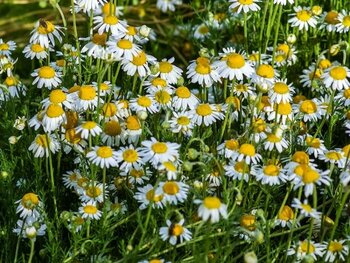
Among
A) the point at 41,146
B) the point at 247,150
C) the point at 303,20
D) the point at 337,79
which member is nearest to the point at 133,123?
the point at 41,146

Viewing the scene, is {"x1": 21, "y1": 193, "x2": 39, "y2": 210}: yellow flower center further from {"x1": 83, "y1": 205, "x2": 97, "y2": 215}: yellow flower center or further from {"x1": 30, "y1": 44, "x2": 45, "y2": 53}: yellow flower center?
{"x1": 30, "y1": 44, "x2": 45, "y2": 53}: yellow flower center

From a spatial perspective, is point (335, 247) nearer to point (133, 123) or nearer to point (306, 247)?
point (306, 247)

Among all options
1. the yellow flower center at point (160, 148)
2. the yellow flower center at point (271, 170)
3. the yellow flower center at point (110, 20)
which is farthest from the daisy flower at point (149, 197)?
the yellow flower center at point (110, 20)

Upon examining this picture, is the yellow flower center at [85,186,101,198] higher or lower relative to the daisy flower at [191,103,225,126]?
lower

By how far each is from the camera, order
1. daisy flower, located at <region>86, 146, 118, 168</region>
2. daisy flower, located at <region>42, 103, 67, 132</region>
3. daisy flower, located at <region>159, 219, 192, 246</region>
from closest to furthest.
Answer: daisy flower, located at <region>159, 219, 192, 246</region> → daisy flower, located at <region>86, 146, 118, 168</region> → daisy flower, located at <region>42, 103, 67, 132</region>

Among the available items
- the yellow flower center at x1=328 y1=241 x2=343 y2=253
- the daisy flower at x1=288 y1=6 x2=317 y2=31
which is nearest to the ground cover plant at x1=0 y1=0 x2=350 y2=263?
the yellow flower center at x1=328 y1=241 x2=343 y2=253

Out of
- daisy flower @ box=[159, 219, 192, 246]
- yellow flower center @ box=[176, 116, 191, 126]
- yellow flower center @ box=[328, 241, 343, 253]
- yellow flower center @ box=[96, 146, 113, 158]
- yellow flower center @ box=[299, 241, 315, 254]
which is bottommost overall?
yellow flower center @ box=[299, 241, 315, 254]

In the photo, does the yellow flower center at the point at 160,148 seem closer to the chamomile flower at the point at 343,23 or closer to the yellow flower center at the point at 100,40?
the yellow flower center at the point at 100,40
